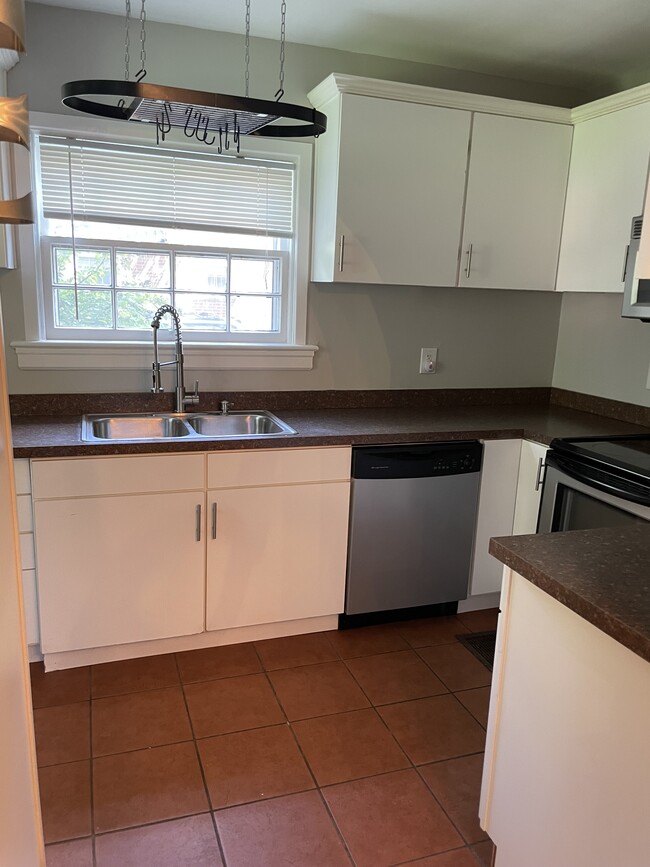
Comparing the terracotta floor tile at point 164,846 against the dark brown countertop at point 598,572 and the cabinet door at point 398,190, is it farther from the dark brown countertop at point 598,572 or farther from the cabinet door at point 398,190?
the cabinet door at point 398,190

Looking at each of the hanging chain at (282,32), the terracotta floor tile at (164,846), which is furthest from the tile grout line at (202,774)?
the hanging chain at (282,32)

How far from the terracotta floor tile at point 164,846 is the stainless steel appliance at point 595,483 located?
1606 millimetres

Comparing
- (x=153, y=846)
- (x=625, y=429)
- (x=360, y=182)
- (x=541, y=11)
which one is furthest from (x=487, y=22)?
(x=153, y=846)

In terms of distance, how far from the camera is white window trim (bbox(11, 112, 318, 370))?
8.46 ft

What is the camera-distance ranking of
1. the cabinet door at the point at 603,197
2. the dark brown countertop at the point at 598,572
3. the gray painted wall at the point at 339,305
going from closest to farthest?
the dark brown countertop at the point at 598,572, the gray painted wall at the point at 339,305, the cabinet door at the point at 603,197

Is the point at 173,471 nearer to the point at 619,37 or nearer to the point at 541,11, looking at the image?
the point at 541,11

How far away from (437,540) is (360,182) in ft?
4.96

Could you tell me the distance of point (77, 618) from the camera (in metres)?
2.38

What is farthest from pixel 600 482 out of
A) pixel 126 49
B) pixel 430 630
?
pixel 126 49

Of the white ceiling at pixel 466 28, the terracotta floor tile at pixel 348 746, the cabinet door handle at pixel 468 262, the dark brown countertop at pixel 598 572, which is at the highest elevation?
the white ceiling at pixel 466 28

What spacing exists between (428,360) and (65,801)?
7.63ft

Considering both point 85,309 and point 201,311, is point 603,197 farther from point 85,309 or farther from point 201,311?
point 85,309

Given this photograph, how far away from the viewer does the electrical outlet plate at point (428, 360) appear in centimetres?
323

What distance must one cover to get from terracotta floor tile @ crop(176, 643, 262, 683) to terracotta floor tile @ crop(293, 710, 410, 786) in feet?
1.27
